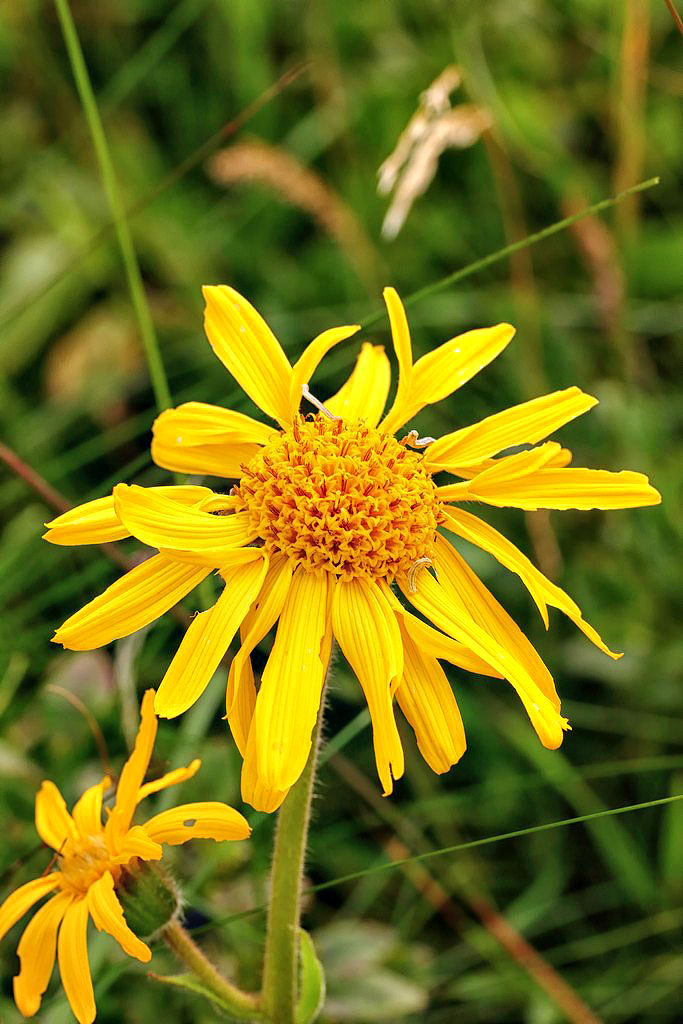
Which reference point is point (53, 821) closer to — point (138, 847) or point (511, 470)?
point (138, 847)

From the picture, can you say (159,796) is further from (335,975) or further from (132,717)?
(335,975)

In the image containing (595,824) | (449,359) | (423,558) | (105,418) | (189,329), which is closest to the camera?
(423,558)

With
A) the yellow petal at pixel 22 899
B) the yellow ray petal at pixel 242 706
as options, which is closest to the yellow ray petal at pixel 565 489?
the yellow ray petal at pixel 242 706

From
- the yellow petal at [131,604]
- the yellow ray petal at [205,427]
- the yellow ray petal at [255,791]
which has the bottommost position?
the yellow ray petal at [255,791]

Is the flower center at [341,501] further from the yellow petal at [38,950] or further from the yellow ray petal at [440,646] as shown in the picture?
the yellow petal at [38,950]

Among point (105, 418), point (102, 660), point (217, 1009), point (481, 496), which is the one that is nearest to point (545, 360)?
point (105, 418)

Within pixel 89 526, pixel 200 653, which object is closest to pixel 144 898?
pixel 200 653

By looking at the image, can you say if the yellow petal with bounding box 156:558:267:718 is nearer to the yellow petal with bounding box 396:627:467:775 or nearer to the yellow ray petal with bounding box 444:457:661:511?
the yellow petal with bounding box 396:627:467:775

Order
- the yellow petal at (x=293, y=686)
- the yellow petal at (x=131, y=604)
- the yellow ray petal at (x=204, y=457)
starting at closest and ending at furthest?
1. the yellow petal at (x=293, y=686)
2. the yellow petal at (x=131, y=604)
3. the yellow ray petal at (x=204, y=457)
